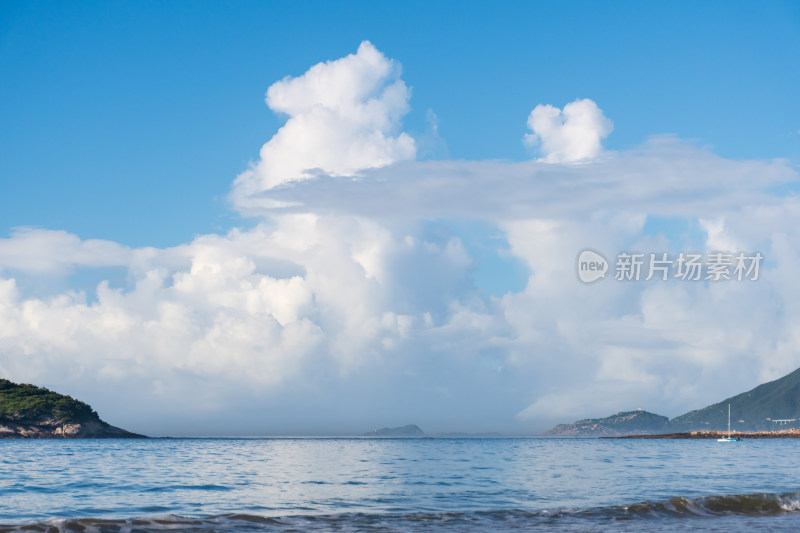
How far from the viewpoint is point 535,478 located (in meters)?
46.3

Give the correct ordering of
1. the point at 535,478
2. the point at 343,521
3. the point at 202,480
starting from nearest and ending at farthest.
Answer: the point at 343,521, the point at 202,480, the point at 535,478

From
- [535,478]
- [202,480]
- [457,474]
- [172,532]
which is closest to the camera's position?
[172,532]

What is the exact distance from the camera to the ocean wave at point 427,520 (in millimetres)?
23516

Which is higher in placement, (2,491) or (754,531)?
(754,531)

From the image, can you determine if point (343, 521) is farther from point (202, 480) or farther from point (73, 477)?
point (73, 477)

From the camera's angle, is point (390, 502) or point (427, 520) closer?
point (427, 520)

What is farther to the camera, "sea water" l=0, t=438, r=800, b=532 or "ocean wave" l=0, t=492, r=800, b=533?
"sea water" l=0, t=438, r=800, b=532

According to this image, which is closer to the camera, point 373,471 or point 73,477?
point 73,477

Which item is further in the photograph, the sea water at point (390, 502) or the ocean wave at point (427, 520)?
the sea water at point (390, 502)

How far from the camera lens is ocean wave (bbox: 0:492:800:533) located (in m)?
23.5

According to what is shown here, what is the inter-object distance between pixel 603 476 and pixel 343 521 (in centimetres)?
2945

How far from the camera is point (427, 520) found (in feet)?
85.6

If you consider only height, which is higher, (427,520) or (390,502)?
(427,520)

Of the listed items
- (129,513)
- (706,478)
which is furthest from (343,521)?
(706,478)
